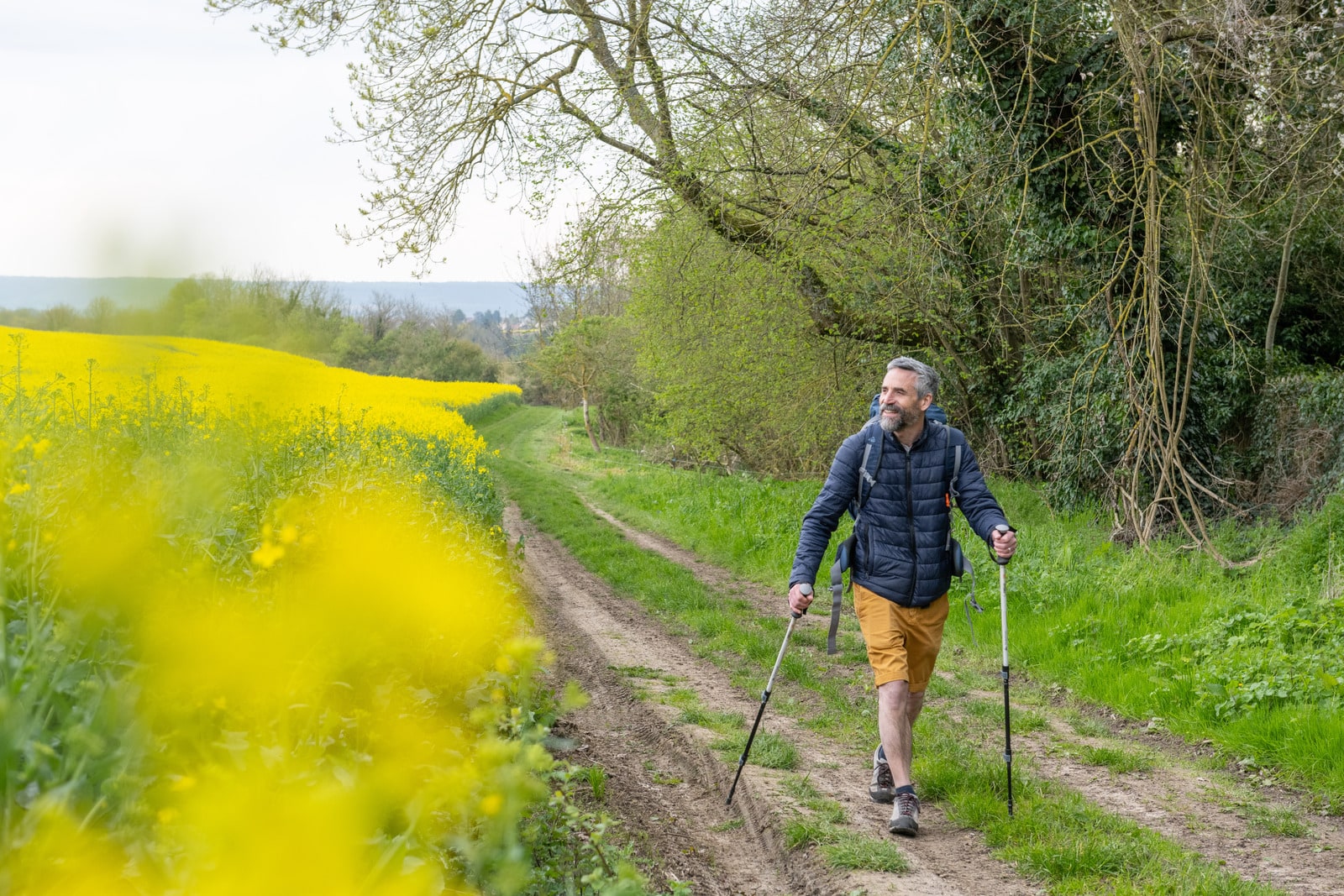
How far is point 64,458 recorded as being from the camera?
4270 millimetres

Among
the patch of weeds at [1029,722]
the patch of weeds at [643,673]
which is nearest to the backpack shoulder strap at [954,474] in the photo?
the patch of weeds at [1029,722]

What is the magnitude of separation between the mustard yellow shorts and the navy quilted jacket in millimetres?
62

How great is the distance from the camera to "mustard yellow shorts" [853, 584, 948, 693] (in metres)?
5.36

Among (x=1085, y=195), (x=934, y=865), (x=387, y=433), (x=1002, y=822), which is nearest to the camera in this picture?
(x=934, y=865)

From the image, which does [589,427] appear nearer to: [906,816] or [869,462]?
[869,462]

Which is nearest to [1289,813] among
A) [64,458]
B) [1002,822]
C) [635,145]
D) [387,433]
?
[1002,822]

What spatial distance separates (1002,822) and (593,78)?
38.8 ft

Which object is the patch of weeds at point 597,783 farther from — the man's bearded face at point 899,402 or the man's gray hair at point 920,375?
the man's gray hair at point 920,375

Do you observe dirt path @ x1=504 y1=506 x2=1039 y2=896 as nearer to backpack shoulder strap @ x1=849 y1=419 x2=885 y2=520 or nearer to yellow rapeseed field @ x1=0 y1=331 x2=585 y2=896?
yellow rapeseed field @ x1=0 y1=331 x2=585 y2=896

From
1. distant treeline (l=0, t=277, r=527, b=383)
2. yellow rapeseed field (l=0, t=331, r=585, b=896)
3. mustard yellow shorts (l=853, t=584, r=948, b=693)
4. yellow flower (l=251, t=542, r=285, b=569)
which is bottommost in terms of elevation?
mustard yellow shorts (l=853, t=584, r=948, b=693)

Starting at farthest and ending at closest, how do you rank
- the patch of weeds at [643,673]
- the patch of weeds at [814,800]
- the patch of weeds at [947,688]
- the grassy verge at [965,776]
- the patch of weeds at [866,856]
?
the patch of weeds at [643,673], the patch of weeds at [947,688], the patch of weeds at [814,800], the patch of weeds at [866,856], the grassy verge at [965,776]

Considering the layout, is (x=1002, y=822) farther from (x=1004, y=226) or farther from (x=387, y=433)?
(x=1004, y=226)

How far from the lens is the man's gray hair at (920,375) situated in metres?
5.49

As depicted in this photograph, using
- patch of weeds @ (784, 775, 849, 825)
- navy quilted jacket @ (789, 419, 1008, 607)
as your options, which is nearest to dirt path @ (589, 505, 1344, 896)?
patch of weeds @ (784, 775, 849, 825)
